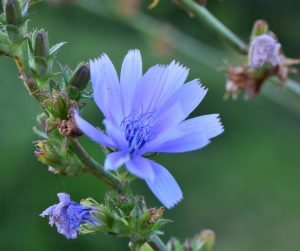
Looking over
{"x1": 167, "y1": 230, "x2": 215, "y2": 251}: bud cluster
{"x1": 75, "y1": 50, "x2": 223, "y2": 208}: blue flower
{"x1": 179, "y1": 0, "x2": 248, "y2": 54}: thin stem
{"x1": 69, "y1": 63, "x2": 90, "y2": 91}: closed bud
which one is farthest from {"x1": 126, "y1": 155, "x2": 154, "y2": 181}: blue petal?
{"x1": 179, "y1": 0, "x2": 248, "y2": 54}: thin stem

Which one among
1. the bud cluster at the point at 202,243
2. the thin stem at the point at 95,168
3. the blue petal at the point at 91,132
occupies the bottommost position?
the bud cluster at the point at 202,243

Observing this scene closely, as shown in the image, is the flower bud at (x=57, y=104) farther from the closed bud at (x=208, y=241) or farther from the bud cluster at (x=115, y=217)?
the closed bud at (x=208, y=241)

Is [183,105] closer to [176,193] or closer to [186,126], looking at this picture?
[186,126]

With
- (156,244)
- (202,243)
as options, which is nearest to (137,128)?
(156,244)

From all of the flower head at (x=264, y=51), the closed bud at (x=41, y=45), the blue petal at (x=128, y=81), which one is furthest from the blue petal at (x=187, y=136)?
the flower head at (x=264, y=51)

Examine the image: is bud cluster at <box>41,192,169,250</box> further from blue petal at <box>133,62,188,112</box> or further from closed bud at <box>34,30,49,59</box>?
closed bud at <box>34,30,49,59</box>

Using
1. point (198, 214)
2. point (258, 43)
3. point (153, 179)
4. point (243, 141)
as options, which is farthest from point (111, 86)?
point (243, 141)
